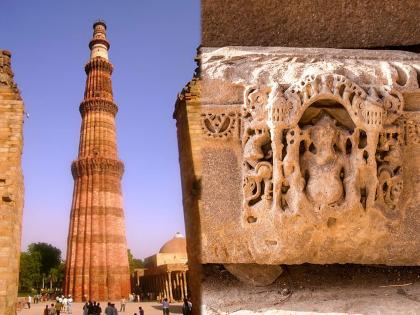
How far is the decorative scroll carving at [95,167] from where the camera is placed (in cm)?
2728

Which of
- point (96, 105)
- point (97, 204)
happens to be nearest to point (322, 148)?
point (97, 204)

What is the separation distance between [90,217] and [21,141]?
18973mm

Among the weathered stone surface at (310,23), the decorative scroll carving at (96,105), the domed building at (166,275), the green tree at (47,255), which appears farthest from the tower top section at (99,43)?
the weathered stone surface at (310,23)

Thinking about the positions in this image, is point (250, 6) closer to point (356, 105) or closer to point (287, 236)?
point (356, 105)

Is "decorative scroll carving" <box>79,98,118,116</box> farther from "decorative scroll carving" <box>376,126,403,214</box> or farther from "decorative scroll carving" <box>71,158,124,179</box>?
"decorative scroll carving" <box>376,126,403,214</box>

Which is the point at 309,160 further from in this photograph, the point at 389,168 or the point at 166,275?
the point at 166,275

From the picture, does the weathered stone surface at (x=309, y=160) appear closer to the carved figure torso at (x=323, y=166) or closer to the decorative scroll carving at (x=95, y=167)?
the carved figure torso at (x=323, y=166)

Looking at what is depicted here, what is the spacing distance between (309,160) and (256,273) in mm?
411

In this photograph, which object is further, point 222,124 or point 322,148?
point 222,124

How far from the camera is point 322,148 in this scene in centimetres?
140

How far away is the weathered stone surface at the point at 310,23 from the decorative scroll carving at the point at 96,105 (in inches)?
1087

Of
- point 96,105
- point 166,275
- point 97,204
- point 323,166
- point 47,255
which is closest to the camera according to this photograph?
point 323,166

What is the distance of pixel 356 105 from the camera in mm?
1400

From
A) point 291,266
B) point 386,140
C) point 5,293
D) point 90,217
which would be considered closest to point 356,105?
point 386,140
